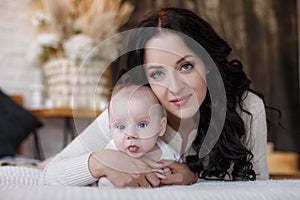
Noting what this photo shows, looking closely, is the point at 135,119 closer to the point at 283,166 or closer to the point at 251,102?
the point at 251,102

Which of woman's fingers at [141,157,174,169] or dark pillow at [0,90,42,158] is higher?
woman's fingers at [141,157,174,169]

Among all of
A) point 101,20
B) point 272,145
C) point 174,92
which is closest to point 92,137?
point 174,92

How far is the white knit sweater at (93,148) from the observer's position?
90cm

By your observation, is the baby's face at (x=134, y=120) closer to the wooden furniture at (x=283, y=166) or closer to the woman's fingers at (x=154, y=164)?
the woman's fingers at (x=154, y=164)

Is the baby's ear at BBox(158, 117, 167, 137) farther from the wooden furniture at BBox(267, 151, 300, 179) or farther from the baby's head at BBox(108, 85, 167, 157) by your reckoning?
the wooden furniture at BBox(267, 151, 300, 179)

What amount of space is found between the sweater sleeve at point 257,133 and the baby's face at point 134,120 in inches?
13.9

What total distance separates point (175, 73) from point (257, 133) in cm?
38

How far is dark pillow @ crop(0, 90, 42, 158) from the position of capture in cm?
234

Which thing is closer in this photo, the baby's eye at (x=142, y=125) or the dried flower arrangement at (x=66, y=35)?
the baby's eye at (x=142, y=125)

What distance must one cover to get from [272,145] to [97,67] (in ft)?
4.82

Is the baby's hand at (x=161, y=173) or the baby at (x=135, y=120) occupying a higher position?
the baby at (x=135, y=120)

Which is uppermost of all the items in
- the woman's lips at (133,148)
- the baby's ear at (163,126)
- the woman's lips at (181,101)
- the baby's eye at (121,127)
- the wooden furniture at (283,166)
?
the woman's lips at (181,101)

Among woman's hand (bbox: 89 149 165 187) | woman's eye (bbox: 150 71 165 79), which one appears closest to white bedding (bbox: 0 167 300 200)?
woman's hand (bbox: 89 149 165 187)

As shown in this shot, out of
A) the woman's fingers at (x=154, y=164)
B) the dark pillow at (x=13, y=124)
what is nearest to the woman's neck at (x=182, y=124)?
the woman's fingers at (x=154, y=164)
